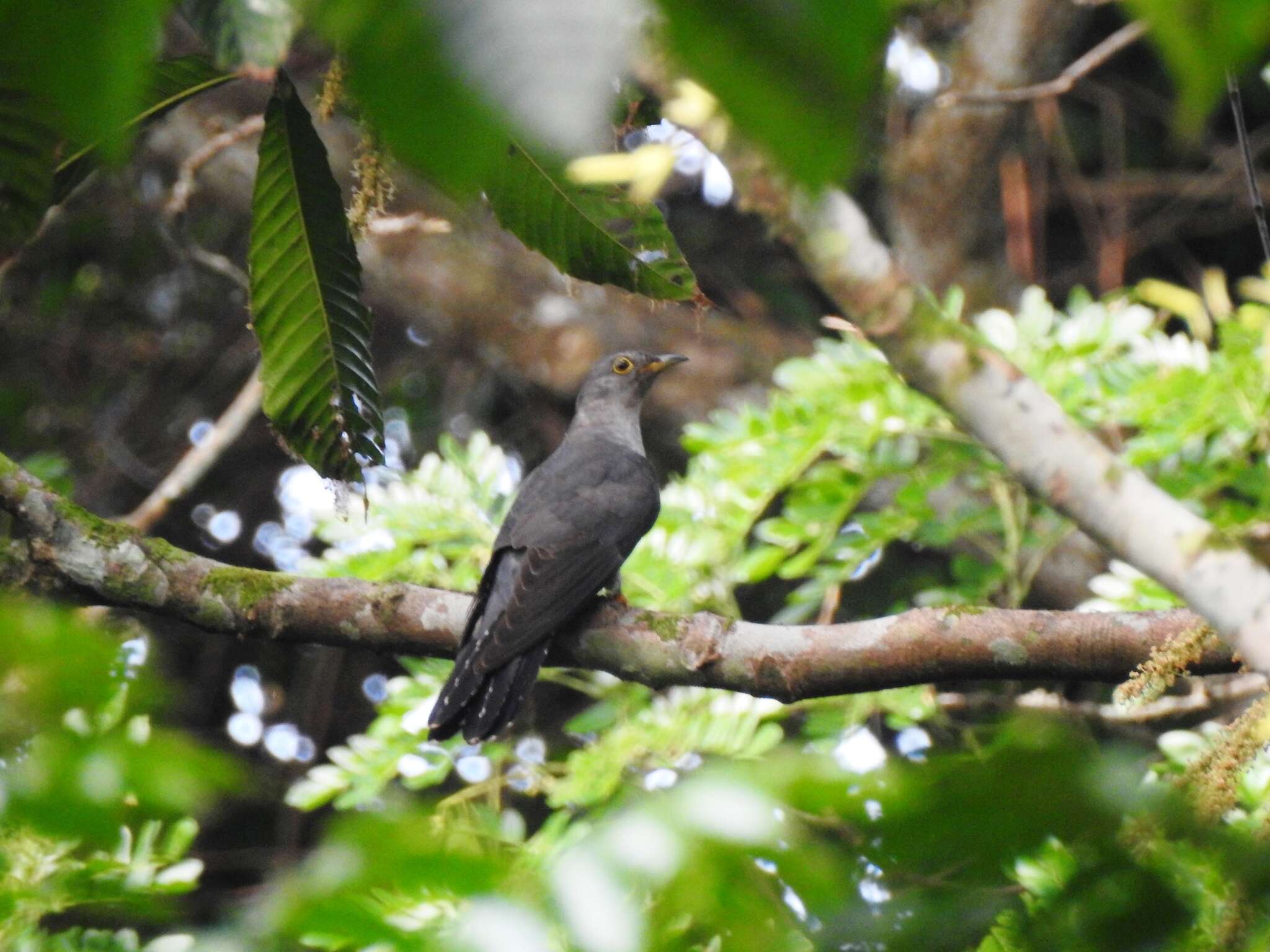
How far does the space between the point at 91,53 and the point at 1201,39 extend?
0.59 m

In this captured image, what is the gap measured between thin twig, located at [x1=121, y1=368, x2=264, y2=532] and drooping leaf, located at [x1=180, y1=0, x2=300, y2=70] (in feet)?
13.5

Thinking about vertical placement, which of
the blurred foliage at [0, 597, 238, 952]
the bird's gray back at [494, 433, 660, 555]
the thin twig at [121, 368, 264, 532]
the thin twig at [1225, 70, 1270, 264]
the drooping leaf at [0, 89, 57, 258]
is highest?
the thin twig at [121, 368, 264, 532]

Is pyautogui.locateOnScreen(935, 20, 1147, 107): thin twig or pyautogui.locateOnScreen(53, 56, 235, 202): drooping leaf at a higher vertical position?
pyautogui.locateOnScreen(935, 20, 1147, 107): thin twig

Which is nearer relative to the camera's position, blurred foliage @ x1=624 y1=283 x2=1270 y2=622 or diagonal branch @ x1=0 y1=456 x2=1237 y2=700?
diagonal branch @ x1=0 y1=456 x2=1237 y2=700

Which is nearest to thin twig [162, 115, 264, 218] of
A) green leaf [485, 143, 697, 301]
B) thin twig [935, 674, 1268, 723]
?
green leaf [485, 143, 697, 301]

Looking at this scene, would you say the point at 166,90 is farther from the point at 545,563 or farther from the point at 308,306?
the point at 545,563

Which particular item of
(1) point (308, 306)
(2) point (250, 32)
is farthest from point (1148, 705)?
(2) point (250, 32)

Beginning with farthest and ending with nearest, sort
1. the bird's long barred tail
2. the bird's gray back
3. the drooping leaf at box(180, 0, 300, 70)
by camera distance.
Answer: the bird's gray back → the bird's long barred tail → the drooping leaf at box(180, 0, 300, 70)

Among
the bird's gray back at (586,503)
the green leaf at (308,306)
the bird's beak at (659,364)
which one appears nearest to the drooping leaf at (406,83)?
the green leaf at (308,306)

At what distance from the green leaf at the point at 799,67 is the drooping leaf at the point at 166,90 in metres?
1.77

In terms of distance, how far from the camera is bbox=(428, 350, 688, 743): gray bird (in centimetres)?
395

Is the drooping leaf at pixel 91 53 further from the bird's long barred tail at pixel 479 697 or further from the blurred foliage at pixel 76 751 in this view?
the bird's long barred tail at pixel 479 697

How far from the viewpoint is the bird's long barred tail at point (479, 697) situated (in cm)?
391

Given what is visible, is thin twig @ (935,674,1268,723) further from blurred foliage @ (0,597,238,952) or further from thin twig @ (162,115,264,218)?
blurred foliage @ (0,597,238,952)
